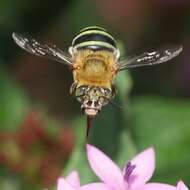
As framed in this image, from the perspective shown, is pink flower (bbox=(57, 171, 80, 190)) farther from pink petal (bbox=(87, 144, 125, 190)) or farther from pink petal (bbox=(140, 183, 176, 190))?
pink petal (bbox=(140, 183, 176, 190))

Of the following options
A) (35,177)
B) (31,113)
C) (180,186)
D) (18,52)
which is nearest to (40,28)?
(18,52)

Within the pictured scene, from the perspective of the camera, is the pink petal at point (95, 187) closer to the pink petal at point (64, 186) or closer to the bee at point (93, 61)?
the pink petal at point (64, 186)

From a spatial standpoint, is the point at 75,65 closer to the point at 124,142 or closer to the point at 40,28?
the point at 124,142

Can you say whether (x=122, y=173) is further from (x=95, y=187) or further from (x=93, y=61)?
(x=93, y=61)

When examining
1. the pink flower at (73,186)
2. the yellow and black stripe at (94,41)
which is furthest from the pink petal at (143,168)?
the yellow and black stripe at (94,41)

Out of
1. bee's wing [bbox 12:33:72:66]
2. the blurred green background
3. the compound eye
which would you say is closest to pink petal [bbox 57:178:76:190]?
the compound eye
